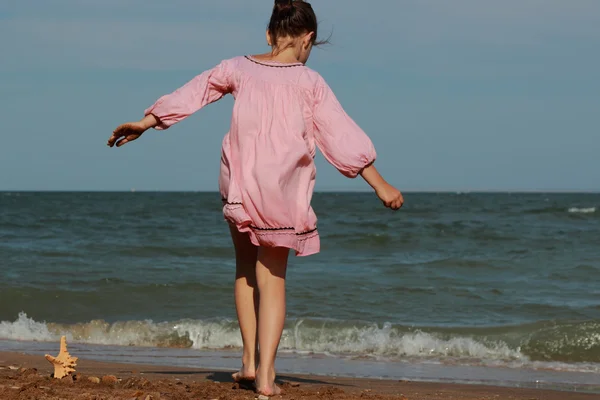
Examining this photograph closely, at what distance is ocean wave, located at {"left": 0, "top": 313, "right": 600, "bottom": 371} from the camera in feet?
22.0

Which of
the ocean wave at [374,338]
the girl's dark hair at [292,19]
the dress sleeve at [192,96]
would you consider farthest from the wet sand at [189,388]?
the ocean wave at [374,338]

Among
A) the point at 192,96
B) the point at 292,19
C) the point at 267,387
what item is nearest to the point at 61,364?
the point at 267,387

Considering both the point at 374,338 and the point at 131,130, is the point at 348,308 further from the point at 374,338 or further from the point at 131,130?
the point at 131,130

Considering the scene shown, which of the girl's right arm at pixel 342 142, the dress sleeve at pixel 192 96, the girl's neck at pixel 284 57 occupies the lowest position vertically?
the girl's right arm at pixel 342 142

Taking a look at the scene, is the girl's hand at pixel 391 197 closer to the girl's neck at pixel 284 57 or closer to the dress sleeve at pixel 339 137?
the dress sleeve at pixel 339 137

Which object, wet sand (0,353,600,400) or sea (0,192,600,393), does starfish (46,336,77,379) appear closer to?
wet sand (0,353,600,400)

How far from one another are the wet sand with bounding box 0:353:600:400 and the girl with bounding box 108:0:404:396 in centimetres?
29

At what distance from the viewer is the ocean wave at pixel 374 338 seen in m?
6.71

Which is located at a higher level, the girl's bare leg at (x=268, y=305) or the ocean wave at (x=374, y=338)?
the girl's bare leg at (x=268, y=305)

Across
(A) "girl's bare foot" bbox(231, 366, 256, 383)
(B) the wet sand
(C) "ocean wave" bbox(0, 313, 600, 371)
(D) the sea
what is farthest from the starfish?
(C) "ocean wave" bbox(0, 313, 600, 371)

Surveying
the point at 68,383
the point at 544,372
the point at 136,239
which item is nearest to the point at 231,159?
the point at 68,383

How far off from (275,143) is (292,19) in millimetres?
516

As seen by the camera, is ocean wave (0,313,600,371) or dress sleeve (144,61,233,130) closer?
dress sleeve (144,61,233,130)

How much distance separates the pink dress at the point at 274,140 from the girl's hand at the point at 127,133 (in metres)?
0.09
